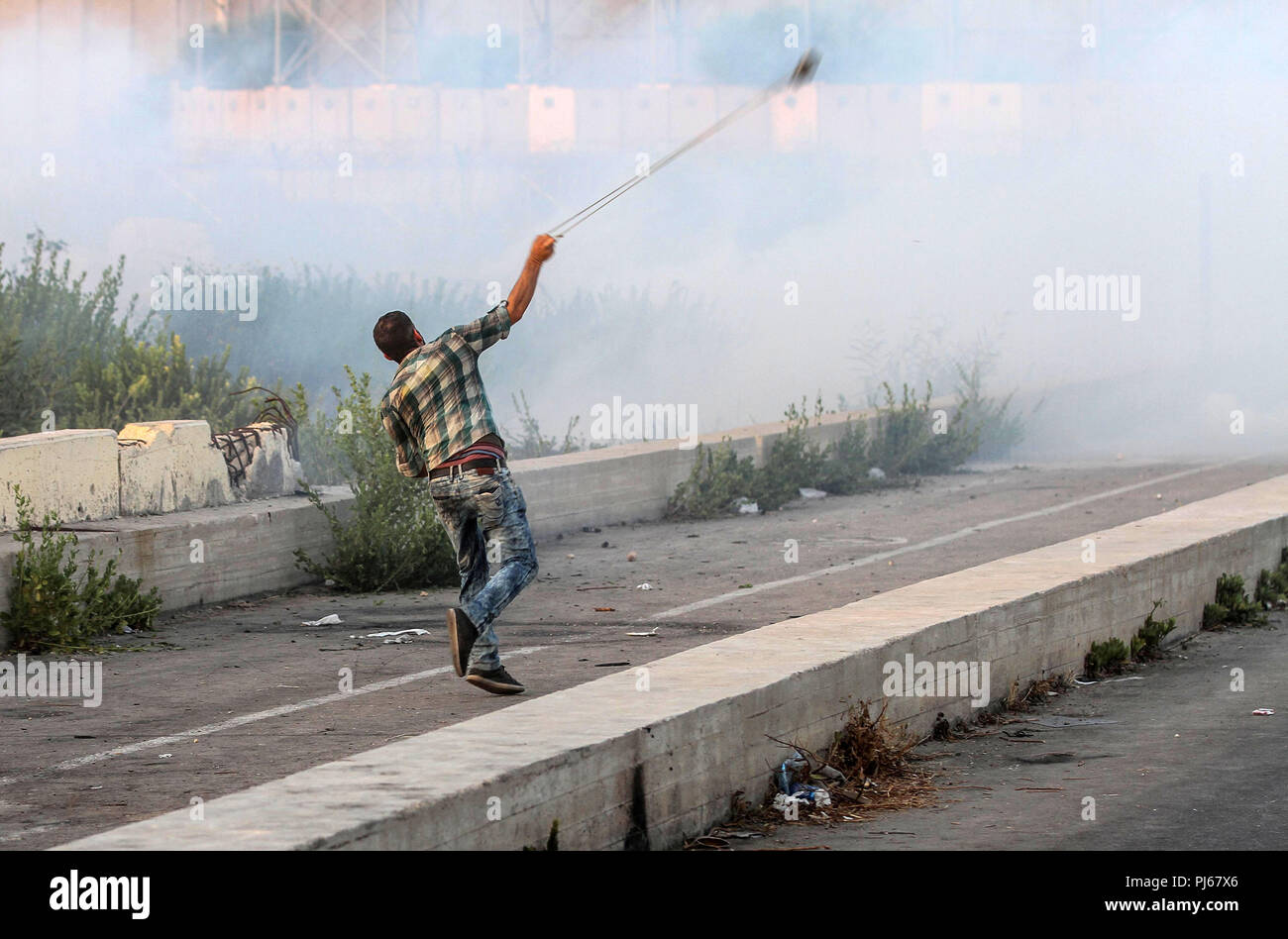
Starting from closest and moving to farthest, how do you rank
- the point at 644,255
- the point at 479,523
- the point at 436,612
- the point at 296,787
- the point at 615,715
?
the point at 296,787, the point at 615,715, the point at 479,523, the point at 436,612, the point at 644,255

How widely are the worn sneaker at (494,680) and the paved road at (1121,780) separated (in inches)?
71.8

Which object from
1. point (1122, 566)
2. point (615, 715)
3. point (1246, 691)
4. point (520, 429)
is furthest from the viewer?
point (520, 429)

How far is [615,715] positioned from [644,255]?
978 inches

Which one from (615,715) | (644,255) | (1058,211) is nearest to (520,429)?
(644,255)

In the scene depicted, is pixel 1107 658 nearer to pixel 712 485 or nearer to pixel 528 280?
pixel 528 280

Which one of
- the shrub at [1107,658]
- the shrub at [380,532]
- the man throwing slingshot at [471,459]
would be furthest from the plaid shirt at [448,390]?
the shrub at [380,532]

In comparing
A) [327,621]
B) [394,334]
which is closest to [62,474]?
[327,621]

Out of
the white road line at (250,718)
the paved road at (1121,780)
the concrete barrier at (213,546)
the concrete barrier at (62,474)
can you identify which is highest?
the concrete barrier at (62,474)

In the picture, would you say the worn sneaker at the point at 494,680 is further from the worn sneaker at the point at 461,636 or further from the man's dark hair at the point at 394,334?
the man's dark hair at the point at 394,334

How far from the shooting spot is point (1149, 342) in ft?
98.2

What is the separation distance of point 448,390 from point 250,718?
65.2 inches

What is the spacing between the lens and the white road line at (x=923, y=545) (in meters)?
11.0

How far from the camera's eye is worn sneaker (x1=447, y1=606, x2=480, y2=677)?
761 centimetres
